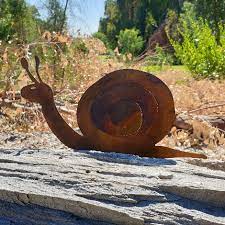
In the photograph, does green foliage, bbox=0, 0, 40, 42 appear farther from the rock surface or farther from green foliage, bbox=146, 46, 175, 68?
the rock surface

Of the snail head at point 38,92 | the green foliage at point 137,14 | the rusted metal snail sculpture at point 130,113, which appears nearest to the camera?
the rusted metal snail sculpture at point 130,113

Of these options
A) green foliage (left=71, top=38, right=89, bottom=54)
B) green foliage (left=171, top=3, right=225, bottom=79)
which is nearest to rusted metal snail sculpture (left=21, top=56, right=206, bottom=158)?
green foliage (left=71, top=38, right=89, bottom=54)

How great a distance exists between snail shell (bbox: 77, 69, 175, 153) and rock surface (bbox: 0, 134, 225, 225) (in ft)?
0.98

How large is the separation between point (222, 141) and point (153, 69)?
18.9ft

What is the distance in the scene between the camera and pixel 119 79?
95.3 inches

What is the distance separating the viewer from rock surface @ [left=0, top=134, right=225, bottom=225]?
1703 millimetres

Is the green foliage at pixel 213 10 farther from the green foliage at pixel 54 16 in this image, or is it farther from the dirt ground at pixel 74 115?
the dirt ground at pixel 74 115

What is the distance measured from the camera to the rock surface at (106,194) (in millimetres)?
1703

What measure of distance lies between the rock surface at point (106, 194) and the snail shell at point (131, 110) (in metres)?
0.30

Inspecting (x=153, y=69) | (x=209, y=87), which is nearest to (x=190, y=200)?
(x=209, y=87)

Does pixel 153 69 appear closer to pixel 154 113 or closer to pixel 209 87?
pixel 209 87

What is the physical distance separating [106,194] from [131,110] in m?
0.71

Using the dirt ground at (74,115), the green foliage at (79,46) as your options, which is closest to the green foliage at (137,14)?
the green foliage at (79,46)

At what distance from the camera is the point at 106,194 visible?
1773 mm
